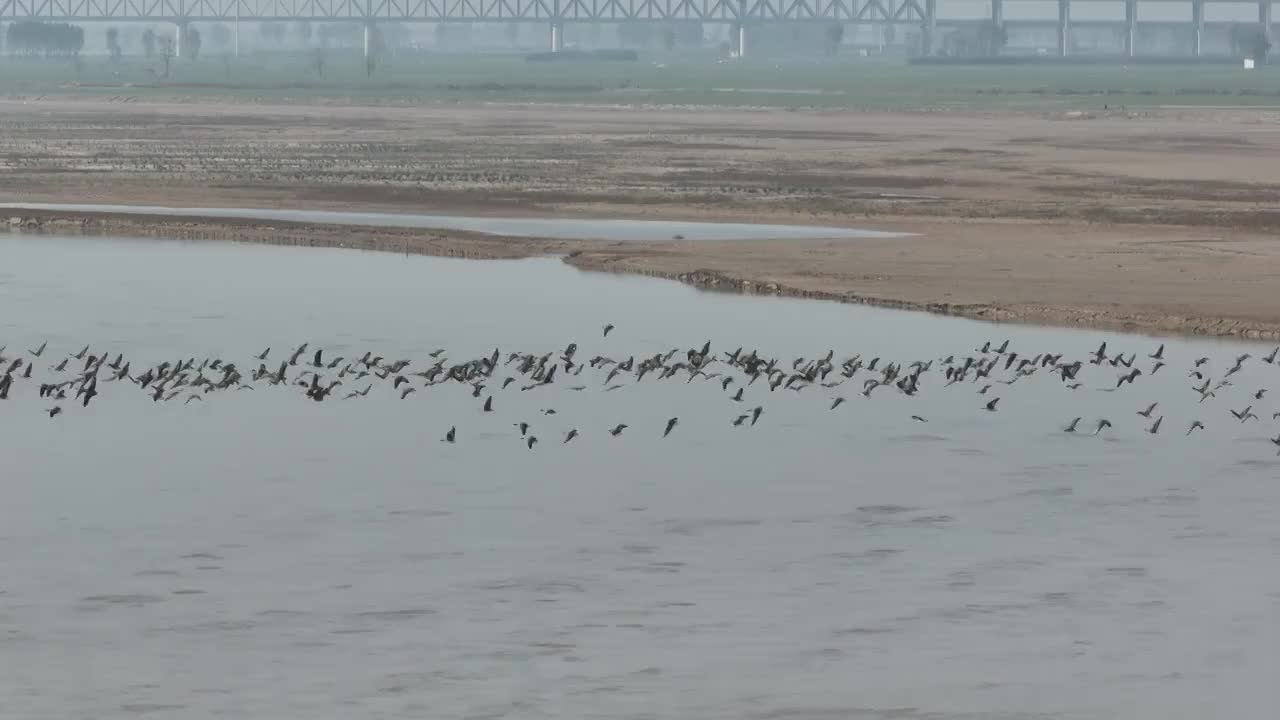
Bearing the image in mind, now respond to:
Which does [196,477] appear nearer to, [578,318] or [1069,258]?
[578,318]

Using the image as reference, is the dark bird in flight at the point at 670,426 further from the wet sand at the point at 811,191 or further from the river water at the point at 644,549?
the wet sand at the point at 811,191

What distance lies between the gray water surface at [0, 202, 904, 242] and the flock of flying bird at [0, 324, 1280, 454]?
17.6 metres

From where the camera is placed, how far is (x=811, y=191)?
6159cm

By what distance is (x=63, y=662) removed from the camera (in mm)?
15773

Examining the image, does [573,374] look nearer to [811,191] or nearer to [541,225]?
[541,225]

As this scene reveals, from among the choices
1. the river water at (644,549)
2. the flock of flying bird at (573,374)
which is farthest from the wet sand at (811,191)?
the river water at (644,549)

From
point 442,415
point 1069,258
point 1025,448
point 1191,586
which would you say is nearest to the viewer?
point 1191,586

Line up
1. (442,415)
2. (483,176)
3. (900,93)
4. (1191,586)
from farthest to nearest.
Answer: (900,93)
(483,176)
(442,415)
(1191,586)

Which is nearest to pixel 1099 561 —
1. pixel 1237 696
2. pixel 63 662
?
pixel 1237 696

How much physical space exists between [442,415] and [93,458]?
449 centimetres

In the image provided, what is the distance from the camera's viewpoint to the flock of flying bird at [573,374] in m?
27.4

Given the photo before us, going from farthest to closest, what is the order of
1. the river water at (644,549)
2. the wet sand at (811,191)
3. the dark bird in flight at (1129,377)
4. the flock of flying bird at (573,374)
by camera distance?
the wet sand at (811,191) → the dark bird in flight at (1129,377) → the flock of flying bird at (573,374) → the river water at (644,549)

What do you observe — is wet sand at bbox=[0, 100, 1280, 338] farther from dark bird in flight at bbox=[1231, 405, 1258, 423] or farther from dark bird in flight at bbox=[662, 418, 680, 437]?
dark bird in flight at bbox=[662, 418, 680, 437]

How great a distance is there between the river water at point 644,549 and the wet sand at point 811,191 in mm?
6654
